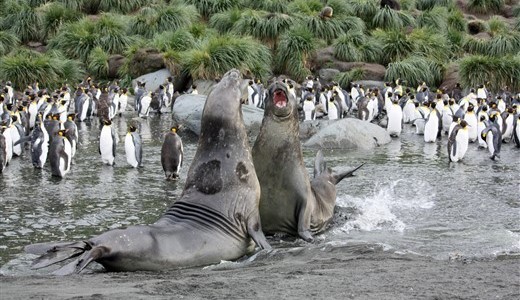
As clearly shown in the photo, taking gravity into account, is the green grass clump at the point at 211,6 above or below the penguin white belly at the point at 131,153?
above

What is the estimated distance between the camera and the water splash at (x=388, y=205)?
9375mm

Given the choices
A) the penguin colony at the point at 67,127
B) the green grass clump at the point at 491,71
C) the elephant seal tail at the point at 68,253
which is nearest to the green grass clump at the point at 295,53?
the penguin colony at the point at 67,127

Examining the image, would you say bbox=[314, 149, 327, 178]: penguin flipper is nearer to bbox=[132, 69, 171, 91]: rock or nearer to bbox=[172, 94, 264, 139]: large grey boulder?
bbox=[172, 94, 264, 139]: large grey boulder

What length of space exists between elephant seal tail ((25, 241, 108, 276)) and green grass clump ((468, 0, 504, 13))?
3109 centimetres

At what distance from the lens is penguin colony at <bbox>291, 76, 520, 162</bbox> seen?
16.4 metres

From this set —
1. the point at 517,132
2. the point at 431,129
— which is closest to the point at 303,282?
the point at 517,132


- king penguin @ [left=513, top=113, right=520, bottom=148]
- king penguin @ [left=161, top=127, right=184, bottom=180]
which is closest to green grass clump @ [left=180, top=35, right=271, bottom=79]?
king penguin @ [left=513, top=113, right=520, bottom=148]

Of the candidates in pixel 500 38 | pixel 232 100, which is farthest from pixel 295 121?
pixel 500 38

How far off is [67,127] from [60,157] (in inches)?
119

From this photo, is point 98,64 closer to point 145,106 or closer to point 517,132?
point 145,106

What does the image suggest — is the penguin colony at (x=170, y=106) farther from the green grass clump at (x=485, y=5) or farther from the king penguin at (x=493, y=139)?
the green grass clump at (x=485, y=5)

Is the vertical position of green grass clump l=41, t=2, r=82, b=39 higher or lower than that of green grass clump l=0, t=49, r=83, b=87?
higher

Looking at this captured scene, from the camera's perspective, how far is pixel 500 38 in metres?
28.7

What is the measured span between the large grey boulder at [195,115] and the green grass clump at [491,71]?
837 cm
